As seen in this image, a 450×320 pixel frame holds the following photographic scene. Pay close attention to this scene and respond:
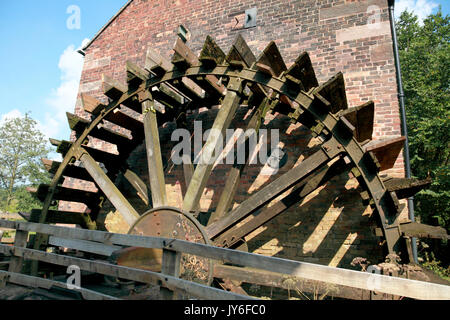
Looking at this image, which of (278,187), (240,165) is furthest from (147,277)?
(240,165)

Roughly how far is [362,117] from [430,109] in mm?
12761

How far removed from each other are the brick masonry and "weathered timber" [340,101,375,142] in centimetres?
90

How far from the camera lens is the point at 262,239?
4.95m

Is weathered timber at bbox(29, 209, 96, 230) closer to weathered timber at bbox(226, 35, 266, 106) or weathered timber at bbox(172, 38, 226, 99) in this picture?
weathered timber at bbox(172, 38, 226, 99)

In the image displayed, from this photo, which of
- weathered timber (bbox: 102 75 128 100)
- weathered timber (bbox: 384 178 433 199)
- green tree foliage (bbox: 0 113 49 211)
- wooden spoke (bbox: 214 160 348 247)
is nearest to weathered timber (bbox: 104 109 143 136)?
weathered timber (bbox: 102 75 128 100)

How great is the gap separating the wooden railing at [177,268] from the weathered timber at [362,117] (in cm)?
228

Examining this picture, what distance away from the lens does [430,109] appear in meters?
13.6

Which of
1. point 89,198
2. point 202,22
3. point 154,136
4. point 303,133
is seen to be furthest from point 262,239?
point 202,22

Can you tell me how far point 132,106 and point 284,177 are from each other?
335cm

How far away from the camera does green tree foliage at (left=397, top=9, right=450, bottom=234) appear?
12.5m

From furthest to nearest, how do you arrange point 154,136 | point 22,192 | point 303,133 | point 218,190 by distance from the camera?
point 22,192
point 218,190
point 303,133
point 154,136

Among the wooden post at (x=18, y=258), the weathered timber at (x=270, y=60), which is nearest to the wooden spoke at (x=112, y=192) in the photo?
the wooden post at (x=18, y=258)

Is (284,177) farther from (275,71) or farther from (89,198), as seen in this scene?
(89,198)

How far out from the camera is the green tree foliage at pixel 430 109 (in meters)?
12.5
